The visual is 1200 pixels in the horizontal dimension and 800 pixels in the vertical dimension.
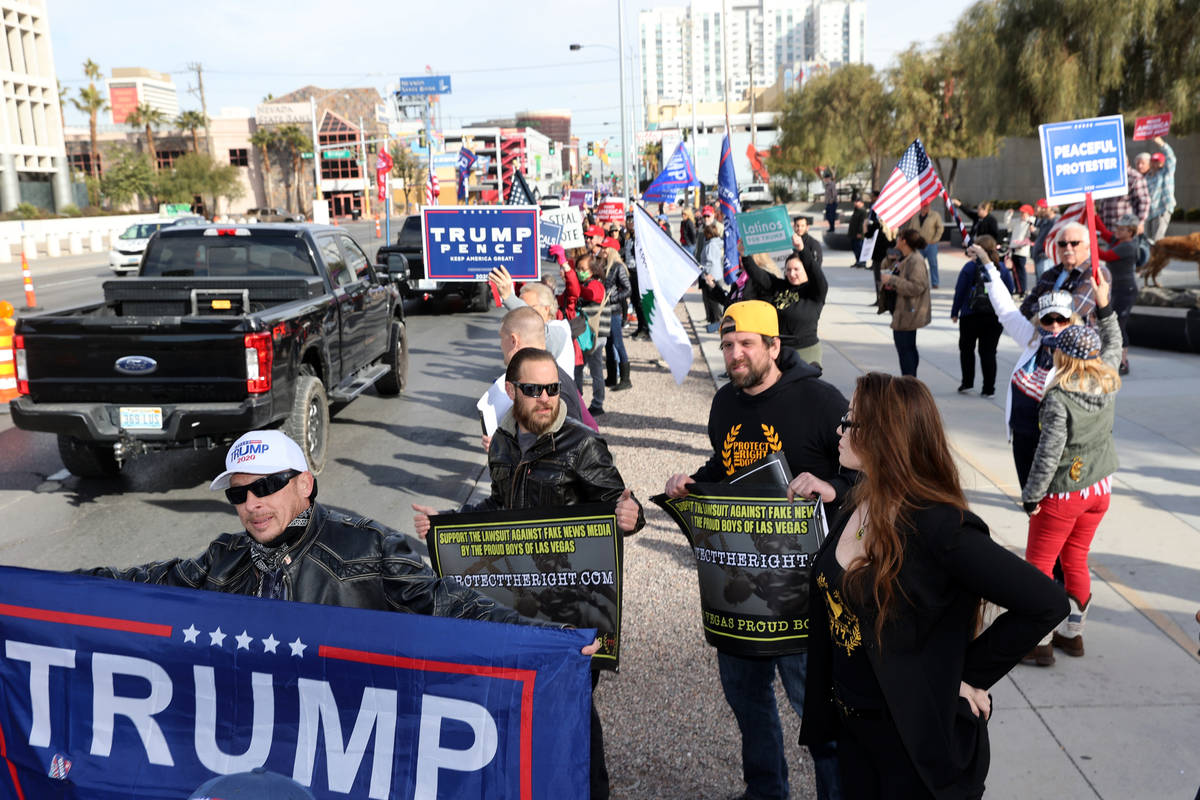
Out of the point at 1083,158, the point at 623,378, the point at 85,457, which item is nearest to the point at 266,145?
the point at 623,378

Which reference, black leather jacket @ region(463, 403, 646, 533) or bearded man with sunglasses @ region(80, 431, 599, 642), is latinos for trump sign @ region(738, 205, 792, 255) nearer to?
black leather jacket @ region(463, 403, 646, 533)

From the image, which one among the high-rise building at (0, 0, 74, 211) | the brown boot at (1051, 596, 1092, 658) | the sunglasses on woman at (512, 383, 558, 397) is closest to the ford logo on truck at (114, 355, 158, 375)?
the sunglasses on woman at (512, 383, 558, 397)

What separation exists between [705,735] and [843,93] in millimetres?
48924

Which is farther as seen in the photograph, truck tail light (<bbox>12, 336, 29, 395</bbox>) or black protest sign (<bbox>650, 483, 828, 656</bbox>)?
truck tail light (<bbox>12, 336, 29, 395</bbox>)

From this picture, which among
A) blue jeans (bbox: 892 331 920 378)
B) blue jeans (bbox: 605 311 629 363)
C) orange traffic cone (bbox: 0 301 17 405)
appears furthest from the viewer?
orange traffic cone (bbox: 0 301 17 405)

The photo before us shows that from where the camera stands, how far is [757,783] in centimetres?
398

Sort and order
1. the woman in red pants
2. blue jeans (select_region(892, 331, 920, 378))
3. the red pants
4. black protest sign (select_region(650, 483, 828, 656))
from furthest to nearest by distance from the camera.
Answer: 1. blue jeans (select_region(892, 331, 920, 378))
2. the red pants
3. the woman in red pants
4. black protest sign (select_region(650, 483, 828, 656))

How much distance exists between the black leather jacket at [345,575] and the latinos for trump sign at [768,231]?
23.9ft

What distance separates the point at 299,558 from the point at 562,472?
43.6 inches

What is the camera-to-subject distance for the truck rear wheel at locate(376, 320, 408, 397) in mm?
12992

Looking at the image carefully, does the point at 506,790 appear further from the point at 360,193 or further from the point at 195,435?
the point at 360,193

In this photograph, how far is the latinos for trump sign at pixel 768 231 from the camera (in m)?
10.1

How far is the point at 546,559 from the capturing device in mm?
3934

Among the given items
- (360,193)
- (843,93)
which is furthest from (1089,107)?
(360,193)
